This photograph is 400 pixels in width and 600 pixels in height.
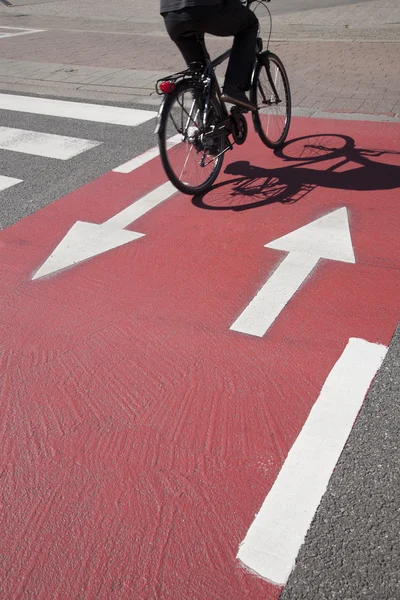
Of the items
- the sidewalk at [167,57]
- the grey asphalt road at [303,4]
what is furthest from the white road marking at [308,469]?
the grey asphalt road at [303,4]

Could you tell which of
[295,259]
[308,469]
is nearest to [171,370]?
A: [308,469]

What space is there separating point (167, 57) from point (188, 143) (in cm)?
651

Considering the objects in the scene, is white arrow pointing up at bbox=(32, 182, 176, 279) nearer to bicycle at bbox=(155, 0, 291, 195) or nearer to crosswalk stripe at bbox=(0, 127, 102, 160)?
bicycle at bbox=(155, 0, 291, 195)

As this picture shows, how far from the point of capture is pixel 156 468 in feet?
9.64

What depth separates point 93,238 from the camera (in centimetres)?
512

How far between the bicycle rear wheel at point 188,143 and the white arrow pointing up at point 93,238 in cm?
33

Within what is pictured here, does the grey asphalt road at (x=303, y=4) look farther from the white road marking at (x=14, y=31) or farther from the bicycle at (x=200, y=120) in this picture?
the bicycle at (x=200, y=120)

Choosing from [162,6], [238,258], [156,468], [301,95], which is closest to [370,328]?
[238,258]

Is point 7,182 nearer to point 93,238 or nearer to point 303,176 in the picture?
point 93,238

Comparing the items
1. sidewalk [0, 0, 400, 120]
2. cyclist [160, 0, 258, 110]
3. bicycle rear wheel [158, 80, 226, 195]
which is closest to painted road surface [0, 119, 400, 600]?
bicycle rear wheel [158, 80, 226, 195]

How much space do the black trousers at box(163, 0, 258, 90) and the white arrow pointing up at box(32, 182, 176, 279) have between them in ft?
3.88

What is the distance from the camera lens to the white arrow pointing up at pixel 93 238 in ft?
15.7

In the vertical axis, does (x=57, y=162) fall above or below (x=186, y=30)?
below

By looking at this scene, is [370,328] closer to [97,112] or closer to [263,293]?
[263,293]
